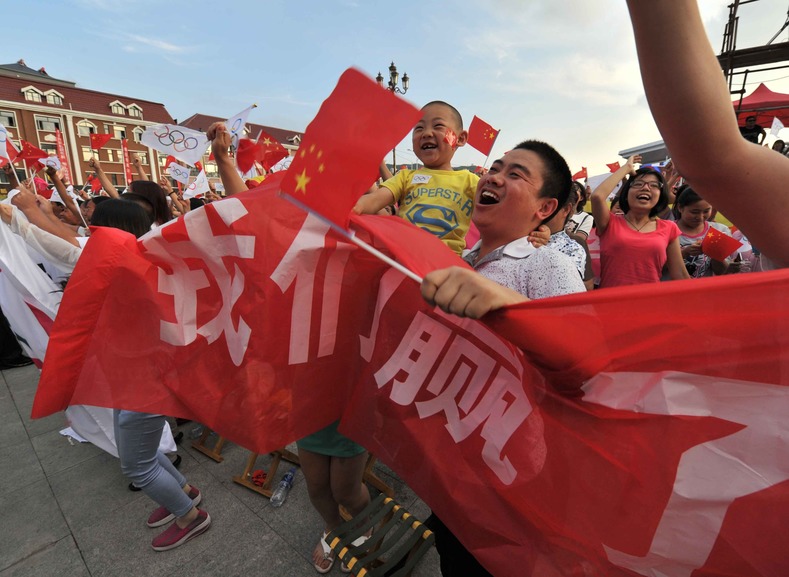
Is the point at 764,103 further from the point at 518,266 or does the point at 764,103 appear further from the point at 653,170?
the point at 518,266

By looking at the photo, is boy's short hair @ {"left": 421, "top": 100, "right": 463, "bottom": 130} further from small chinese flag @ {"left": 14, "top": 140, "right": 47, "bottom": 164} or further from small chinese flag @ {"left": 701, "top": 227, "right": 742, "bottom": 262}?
small chinese flag @ {"left": 14, "top": 140, "right": 47, "bottom": 164}

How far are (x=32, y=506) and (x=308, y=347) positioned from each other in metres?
2.65

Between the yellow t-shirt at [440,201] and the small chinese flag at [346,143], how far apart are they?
1341mm

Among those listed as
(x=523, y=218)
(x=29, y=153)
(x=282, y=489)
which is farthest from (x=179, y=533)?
(x=29, y=153)

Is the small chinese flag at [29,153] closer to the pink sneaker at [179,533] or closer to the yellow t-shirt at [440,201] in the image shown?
the pink sneaker at [179,533]

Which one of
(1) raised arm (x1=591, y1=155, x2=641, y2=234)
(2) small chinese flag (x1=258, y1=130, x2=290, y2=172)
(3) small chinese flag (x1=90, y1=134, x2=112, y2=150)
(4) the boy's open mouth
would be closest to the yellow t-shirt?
(4) the boy's open mouth

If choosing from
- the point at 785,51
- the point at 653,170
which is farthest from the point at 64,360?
the point at 785,51

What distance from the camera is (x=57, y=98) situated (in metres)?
40.4

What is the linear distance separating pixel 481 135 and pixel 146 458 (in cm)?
575

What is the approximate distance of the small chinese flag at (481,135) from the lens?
6016 millimetres

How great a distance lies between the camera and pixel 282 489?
8.75ft

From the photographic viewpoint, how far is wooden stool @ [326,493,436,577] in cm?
177

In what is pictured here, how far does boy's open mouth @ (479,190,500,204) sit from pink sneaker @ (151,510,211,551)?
2.44m

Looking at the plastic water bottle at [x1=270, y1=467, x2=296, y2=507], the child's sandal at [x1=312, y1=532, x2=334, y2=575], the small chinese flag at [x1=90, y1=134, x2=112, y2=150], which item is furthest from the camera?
the small chinese flag at [x1=90, y1=134, x2=112, y2=150]
